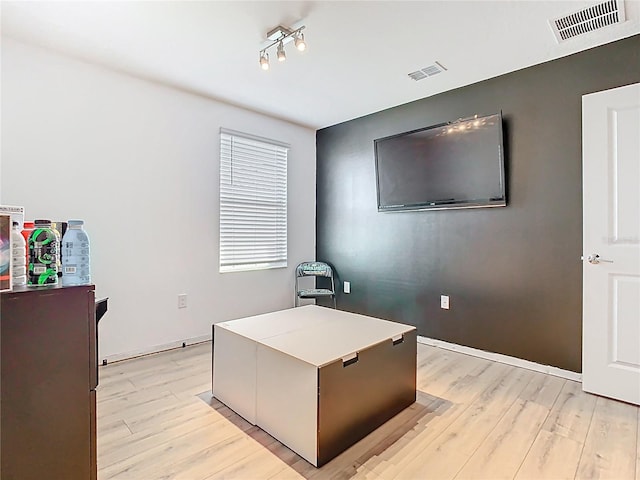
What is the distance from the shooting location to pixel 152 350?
3061 millimetres

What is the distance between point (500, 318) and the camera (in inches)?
116

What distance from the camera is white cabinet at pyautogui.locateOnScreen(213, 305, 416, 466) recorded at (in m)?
1.65

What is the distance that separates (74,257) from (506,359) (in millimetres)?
3086

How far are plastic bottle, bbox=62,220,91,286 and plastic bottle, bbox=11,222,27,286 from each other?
4.3 inches

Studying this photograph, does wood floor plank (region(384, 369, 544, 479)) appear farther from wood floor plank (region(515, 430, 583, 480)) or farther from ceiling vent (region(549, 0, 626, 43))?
ceiling vent (region(549, 0, 626, 43))

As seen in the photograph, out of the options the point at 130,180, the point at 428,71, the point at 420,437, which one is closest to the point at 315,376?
the point at 420,437

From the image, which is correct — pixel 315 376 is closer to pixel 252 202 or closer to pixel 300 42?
pixel 300 42

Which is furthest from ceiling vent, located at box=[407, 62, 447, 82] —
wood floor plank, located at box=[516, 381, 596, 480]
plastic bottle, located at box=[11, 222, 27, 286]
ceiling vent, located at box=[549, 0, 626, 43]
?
plastic bottle, located at box=[11, 222, 27, 286]

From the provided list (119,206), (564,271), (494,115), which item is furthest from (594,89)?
(119,206)

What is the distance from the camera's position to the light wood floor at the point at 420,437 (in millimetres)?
1585

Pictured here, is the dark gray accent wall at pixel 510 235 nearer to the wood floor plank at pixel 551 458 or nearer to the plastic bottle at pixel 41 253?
the wood floor plank at pixel 551 458

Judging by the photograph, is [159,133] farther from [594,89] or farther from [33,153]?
[594,89]

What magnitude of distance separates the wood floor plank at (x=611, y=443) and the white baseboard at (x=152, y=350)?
297 centimetres

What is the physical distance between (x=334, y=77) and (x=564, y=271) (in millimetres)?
2368
